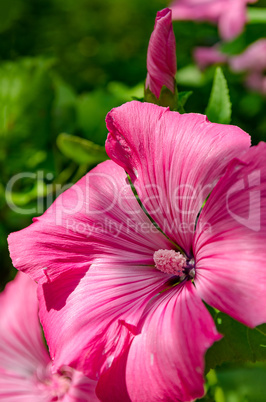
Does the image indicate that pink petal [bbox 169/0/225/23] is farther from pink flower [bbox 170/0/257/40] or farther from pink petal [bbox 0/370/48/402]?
pink petal [bbox 0/370/48/402]

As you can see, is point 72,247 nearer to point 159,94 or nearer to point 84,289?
point 84,289

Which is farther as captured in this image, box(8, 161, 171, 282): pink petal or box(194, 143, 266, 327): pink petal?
box(8, 161, 171, 282): pink petal

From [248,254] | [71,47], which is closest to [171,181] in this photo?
[248,254]

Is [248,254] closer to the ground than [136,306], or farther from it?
farther from it

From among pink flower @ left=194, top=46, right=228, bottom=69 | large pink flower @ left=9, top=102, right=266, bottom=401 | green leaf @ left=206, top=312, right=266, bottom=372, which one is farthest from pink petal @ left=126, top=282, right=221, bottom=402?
pink flower @ left=194, top=46, right=228, bottom=69

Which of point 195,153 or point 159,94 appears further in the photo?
point 159,94

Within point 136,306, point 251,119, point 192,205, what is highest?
point 192,205

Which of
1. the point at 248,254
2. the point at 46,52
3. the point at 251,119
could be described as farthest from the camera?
the point at 46,52
